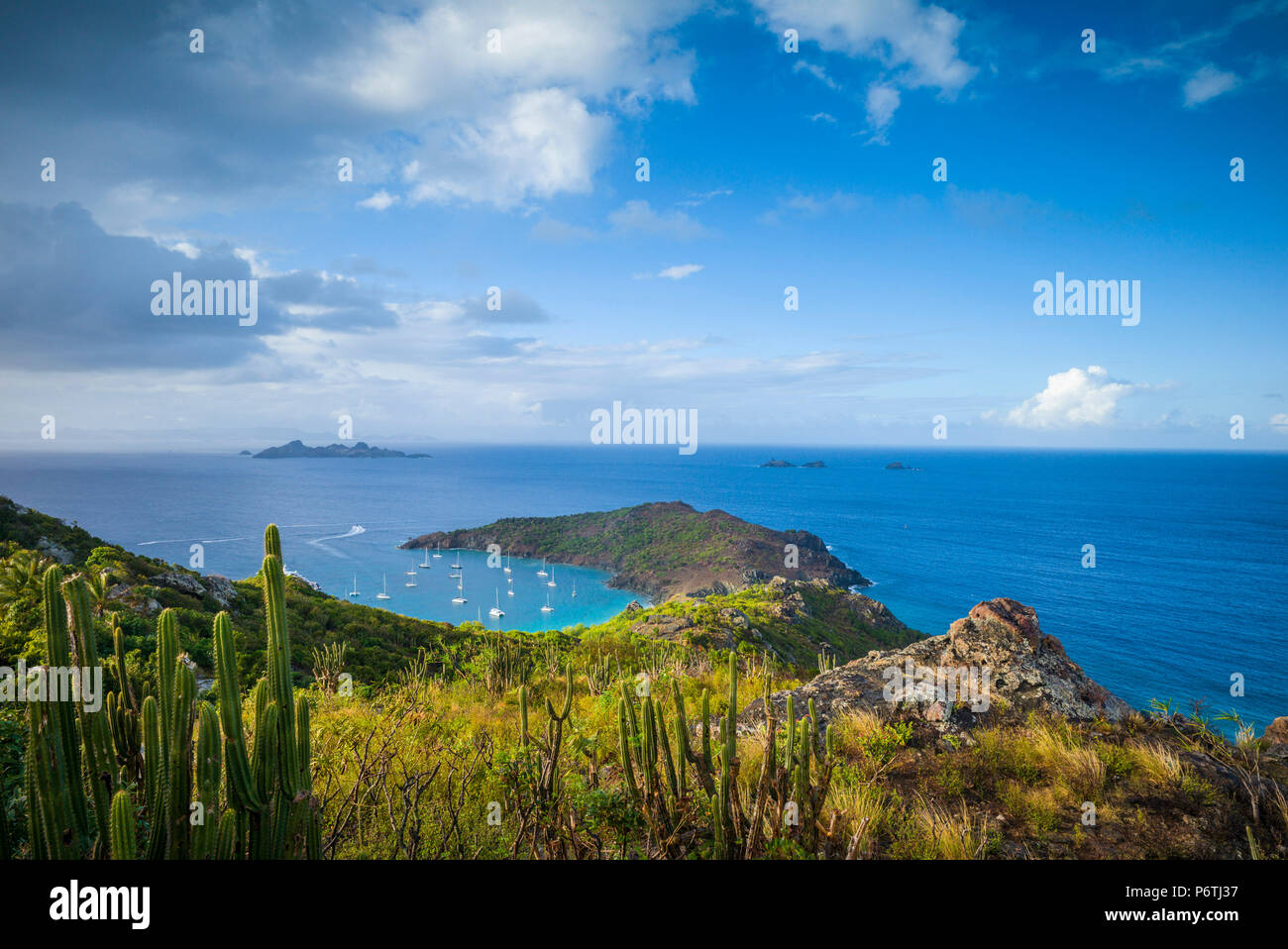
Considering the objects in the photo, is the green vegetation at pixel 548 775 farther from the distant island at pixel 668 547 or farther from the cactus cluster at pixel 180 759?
the distant island at pixel 668 547

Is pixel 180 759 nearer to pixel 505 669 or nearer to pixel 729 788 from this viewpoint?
pixel 729 788

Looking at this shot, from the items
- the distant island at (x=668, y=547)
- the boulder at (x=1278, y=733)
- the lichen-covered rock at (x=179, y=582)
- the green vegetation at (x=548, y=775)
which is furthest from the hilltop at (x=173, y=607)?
the distant island at (x=668, y=547)

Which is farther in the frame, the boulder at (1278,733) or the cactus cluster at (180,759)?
the boulder at (1278,733)

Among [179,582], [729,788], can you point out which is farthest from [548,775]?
[179,582]

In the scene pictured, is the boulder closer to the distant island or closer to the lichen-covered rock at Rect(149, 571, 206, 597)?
A: the lichen-covered rock at Rect(149, 571, 206, 597)

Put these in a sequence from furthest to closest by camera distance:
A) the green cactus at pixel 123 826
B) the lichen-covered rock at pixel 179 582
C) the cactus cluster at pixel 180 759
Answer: the lichen-covered rock at pixel 179 582
the cactus cluster at pixel 180 759
the green cactus at pixel 123 826

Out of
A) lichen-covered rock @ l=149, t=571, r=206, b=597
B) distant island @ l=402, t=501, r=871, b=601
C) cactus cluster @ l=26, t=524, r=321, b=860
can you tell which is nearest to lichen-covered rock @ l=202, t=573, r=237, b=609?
lichen-covered rock @ l=149, t=571, r=206, b=597
